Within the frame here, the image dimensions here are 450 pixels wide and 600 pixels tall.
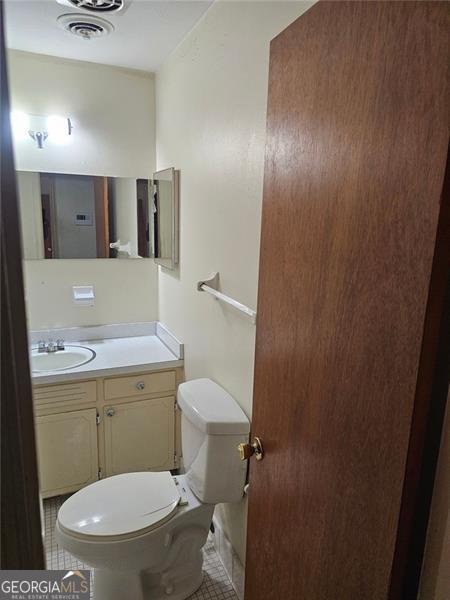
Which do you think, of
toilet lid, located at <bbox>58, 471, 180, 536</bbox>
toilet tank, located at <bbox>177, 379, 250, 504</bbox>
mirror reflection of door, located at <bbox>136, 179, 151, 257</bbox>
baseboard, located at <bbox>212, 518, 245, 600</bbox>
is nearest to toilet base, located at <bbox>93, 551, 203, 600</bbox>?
baseboard, located at <bbox>212, 518, 245, 600</bbox>

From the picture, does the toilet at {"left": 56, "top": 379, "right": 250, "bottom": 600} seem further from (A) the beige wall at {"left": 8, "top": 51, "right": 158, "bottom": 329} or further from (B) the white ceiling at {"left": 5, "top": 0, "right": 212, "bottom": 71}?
(B) the white ceiling at {"left": 5, "top": 0, "right": 212, "bottom": 71}

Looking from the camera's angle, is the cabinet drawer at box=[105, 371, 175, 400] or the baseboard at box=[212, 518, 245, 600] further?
the cabinet drawer at box=[105, 371, 175, 400]

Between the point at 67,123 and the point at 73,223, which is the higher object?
the point at 67,123

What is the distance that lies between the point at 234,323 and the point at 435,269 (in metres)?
1.01

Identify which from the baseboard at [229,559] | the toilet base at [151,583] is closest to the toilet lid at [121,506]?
the toilet base at [151,583]

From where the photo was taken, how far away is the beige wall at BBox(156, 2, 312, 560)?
4.20ft

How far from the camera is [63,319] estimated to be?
7.74 feet

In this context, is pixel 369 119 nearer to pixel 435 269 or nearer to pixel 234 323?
pixel 435 269

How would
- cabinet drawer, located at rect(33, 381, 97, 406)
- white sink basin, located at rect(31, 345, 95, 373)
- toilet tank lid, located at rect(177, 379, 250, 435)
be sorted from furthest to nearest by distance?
white sink basin, located at rect(31, 345, 95, 373) < cabinet drawer, located at rect(33, 381, 97, 406) < toilet tank lid, located at rect(177, 379, 250, 435)

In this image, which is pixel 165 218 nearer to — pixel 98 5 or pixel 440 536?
pixel 98 5

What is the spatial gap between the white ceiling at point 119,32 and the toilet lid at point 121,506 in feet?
5.78

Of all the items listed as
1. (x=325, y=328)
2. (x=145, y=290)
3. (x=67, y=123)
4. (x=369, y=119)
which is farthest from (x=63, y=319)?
(x=369, y=119)

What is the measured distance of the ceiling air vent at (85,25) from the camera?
5.28 feet

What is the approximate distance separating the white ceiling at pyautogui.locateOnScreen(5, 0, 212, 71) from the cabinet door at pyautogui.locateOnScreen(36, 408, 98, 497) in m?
1.70
